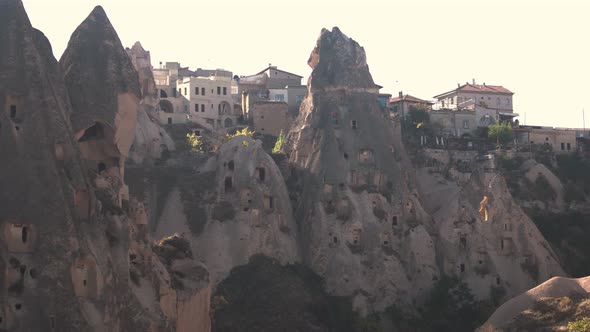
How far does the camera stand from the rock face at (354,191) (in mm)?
93250

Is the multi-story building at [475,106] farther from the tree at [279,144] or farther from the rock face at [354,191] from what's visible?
the rock face at [354,191]

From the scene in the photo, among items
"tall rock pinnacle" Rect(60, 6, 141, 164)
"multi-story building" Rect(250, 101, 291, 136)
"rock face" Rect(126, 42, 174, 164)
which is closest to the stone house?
"multi-story building" Rect(250, 101, 291, 136)

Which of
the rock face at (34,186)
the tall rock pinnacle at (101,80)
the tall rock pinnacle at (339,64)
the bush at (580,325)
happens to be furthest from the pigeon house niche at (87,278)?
the tall rock pinnacle at (339,64)

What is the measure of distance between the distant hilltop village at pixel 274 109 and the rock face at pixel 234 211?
2092 cm

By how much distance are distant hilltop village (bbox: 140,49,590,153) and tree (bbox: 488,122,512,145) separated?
122 centimetres

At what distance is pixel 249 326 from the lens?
85.8 m

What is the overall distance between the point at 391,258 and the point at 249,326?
1312cm

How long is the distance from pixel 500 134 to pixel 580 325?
43667 mm

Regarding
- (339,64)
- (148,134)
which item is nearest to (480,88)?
(339,64)

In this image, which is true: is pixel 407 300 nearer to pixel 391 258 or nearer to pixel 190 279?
pixel 391 258

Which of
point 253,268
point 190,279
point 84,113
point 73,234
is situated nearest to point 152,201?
point 253,268

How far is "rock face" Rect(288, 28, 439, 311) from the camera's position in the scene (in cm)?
9325

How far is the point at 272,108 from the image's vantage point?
118 meters

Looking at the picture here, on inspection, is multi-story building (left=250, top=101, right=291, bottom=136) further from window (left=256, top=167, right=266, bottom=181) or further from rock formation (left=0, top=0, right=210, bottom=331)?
rock formation (left=0, top=0, right=210, bottom=331)
